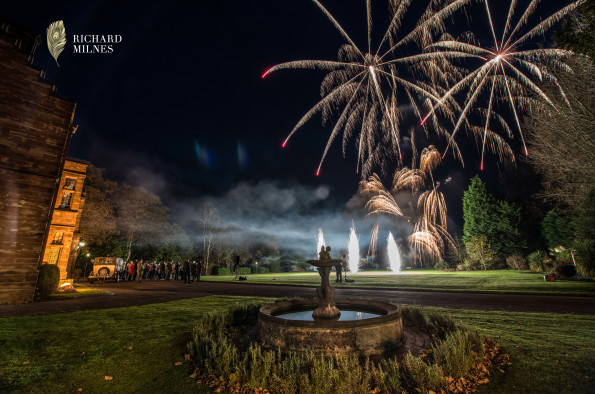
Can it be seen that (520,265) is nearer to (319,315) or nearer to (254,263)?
A: (319,315)

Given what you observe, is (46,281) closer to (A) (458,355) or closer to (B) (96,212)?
(A) (458,355)

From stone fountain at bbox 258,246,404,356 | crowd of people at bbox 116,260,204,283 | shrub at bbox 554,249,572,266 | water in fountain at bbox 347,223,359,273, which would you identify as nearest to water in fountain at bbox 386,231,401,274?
water in fountain at bbox 347,223,359,273

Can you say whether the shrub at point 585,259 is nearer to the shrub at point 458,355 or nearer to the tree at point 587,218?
the tree at point 587,218

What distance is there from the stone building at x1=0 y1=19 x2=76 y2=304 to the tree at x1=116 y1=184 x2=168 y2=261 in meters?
34.6

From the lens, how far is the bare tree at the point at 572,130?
1828cm

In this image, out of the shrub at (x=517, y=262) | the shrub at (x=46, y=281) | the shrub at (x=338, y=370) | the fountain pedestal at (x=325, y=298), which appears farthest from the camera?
the shrub at (x=517, y=262)

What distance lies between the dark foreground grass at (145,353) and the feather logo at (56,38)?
62.0 ft

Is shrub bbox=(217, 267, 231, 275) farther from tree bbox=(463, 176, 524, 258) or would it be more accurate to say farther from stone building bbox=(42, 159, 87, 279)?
tree bbox=(463, 176, 524, 258)

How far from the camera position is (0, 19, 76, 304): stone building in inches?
486

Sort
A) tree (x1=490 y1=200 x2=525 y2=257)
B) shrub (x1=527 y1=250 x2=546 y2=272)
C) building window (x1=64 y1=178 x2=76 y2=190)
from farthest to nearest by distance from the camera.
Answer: tree (x1=490 y1=200 x2=525 y2=257)
shrub (x1=527 y1=250 x2=546 y2=272)
building window (x1=64 y1=178 x2=76 y2=190)

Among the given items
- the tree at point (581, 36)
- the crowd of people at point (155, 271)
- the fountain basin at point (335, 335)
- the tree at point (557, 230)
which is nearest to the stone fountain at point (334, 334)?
the fountain basin at point (335, 335)

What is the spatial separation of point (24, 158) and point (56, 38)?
11.9 m

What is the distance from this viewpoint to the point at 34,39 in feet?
44.8

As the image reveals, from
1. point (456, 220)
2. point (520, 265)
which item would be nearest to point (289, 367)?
point (520, 265)
